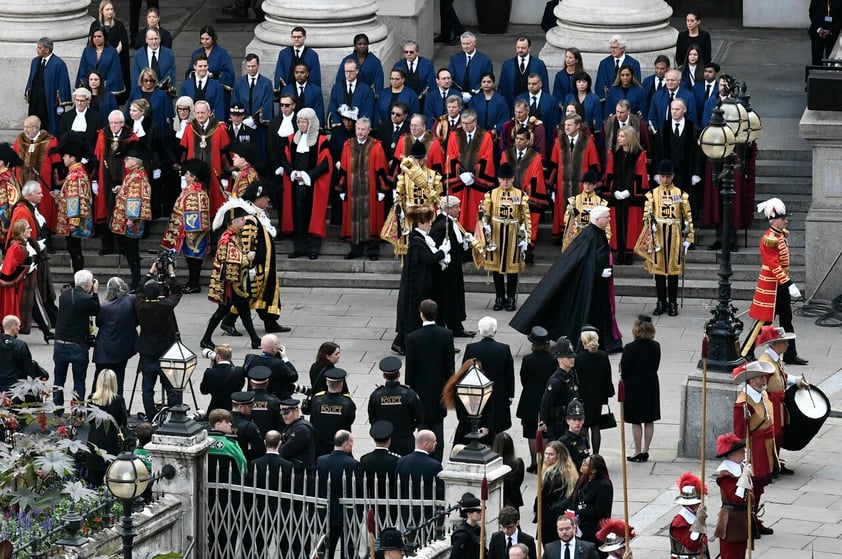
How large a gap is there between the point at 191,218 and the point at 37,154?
88.6 inches

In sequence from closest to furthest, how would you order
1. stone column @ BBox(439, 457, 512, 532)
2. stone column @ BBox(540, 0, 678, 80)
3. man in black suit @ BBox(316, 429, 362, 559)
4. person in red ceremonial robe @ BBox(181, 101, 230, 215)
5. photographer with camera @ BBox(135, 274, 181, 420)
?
stone column @ BBox(439, 457, 512, 532) → man in black suit @ BBox(316, 429, 362, 559) → photographer with camera @ BBox(135, 274, 181, 420) → person in red ceremonial robe @ BBox(181, 101, 230, 215) → stone column @ BBox(540, 0, 678, 80)

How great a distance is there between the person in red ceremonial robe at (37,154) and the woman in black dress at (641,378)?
28.8 ft

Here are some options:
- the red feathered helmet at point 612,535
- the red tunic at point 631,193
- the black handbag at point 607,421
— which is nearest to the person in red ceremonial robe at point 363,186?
the red tunic at point 631,193

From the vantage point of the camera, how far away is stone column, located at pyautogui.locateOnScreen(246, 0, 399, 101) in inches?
1118

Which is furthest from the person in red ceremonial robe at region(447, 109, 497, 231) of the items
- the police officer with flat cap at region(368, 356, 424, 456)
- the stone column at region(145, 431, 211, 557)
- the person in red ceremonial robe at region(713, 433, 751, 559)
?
the person in red ceremonial robe at region(713, 433, 751, 559)

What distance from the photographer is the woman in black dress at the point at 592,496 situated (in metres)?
17.2

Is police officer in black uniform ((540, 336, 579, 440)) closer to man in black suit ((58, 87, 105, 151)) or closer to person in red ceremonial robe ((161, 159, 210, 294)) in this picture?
person in red ceremonial robe ((161, 159, 210, 294))

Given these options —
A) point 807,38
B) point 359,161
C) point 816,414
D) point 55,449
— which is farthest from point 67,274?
point 807,38

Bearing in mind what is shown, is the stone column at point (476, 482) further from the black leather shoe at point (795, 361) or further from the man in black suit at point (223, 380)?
the black leather shoe at point (795, 361)

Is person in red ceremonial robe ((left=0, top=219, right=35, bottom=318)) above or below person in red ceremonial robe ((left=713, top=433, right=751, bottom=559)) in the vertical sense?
above

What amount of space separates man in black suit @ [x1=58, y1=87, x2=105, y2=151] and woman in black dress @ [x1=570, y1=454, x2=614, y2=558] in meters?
11.1

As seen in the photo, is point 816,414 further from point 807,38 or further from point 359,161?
point 807,38

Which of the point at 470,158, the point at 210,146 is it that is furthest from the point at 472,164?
the point at 210,146

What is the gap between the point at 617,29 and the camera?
2820 centimetres
